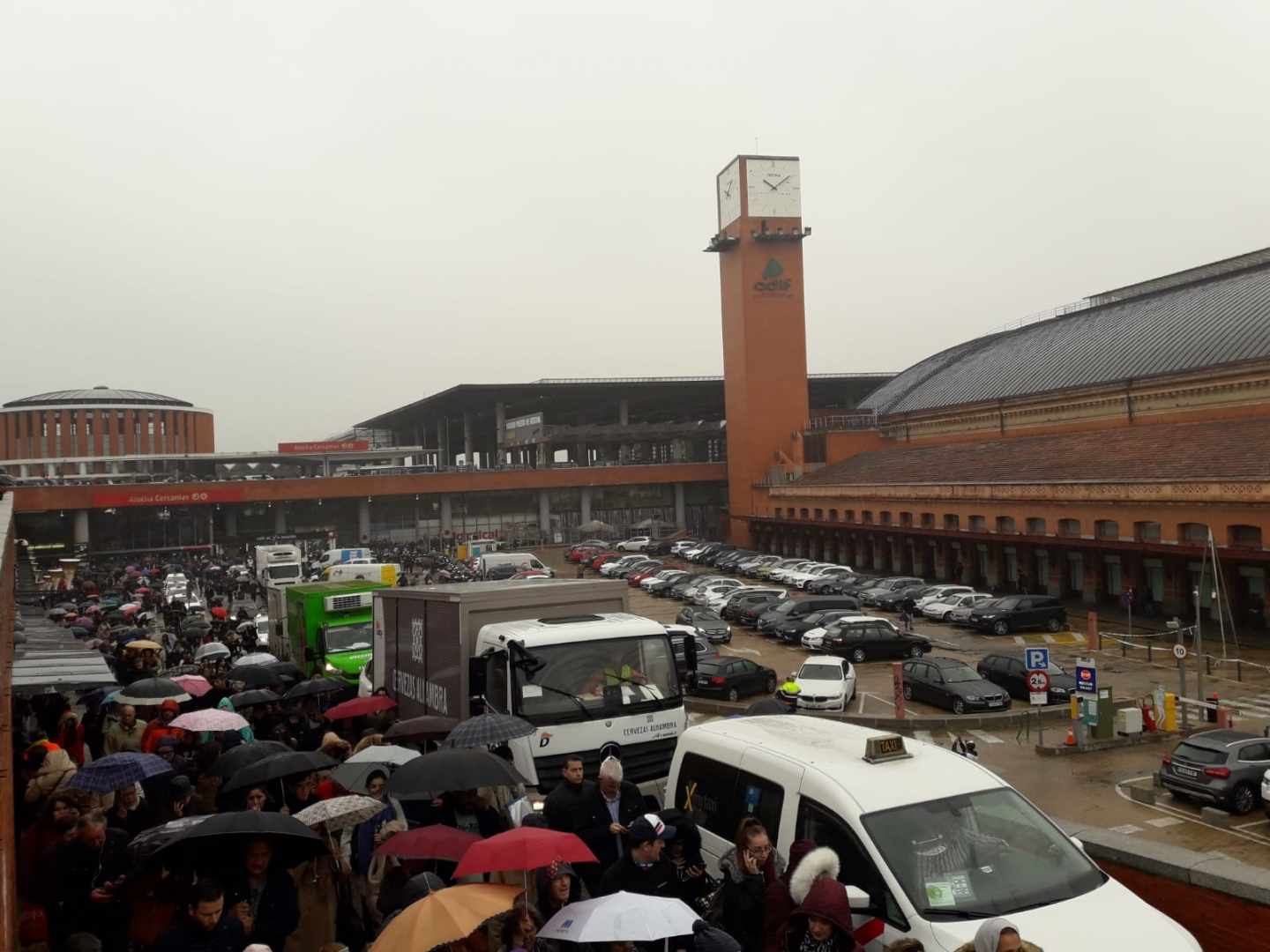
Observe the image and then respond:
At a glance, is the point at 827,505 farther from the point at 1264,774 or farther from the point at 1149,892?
the point at 1149,892

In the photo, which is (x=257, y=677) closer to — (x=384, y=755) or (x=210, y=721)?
(x=210, y=721)

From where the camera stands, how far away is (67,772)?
946 centimetres

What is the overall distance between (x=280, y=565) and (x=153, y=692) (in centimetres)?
3265

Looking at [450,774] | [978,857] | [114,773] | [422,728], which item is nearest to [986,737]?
[422,728]

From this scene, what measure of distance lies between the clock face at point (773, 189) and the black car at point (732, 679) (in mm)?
47191

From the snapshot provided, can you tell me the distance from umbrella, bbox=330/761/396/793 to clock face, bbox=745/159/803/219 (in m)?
61.7

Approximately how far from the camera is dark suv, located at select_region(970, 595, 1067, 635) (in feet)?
112

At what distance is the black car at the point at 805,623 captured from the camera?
3288cm

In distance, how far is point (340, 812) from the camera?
775 centimetres

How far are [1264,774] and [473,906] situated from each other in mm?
13885

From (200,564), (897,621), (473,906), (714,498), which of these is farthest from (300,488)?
(473,906)

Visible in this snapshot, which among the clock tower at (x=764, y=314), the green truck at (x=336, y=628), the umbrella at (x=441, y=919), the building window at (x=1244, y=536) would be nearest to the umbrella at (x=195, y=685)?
the green truck at (x=336, y=628)

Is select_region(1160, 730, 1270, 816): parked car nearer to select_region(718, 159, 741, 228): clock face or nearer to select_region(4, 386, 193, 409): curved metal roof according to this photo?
select_region(718, 159, 741, 228): clock face

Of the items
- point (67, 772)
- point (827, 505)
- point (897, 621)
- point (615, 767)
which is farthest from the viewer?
point (827, 505)
